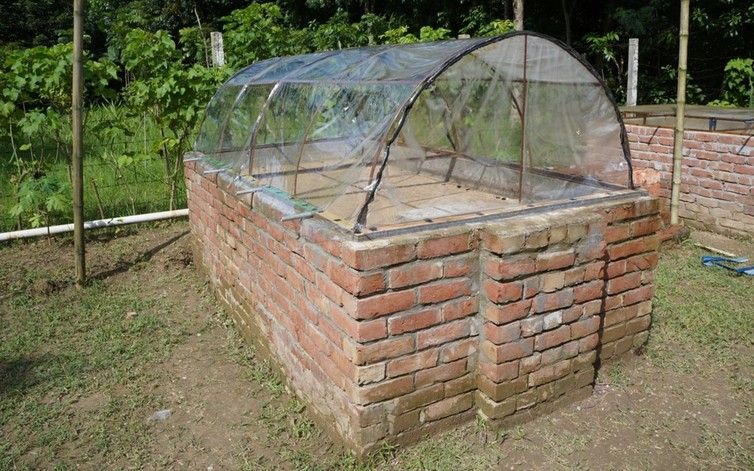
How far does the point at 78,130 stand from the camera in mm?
4973

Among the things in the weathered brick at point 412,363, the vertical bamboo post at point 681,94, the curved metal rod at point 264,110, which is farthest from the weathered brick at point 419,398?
the vertical bamboo post at point 681,94

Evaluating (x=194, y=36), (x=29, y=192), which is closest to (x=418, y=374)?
(x=29, y=192)

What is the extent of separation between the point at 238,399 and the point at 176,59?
4.64 meters

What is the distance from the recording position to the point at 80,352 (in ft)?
13.8

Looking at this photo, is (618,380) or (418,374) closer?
(418,374)

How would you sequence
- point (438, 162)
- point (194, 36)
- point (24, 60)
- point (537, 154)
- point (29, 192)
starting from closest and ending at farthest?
point (537, 154) → point (438, 162) → point (29, 192) → point (24, 60) → point (194, 36)

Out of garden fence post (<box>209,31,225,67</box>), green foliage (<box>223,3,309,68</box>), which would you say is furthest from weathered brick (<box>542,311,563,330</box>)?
garden fence post (<box>209,31,225,67</box>)

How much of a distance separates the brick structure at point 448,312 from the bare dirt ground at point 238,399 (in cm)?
17

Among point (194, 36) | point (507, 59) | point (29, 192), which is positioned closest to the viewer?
point (507, 59)

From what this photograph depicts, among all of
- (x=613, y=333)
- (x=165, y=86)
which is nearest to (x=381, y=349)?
(x=613, y=333)

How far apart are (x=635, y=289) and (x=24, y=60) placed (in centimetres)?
607

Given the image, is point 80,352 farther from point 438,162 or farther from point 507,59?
point 507,59

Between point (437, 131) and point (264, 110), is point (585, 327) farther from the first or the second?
point (264, 110)

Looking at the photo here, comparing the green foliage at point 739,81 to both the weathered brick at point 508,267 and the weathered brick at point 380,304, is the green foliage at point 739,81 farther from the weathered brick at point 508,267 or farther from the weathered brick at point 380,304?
the weathered brick at point 380,304
